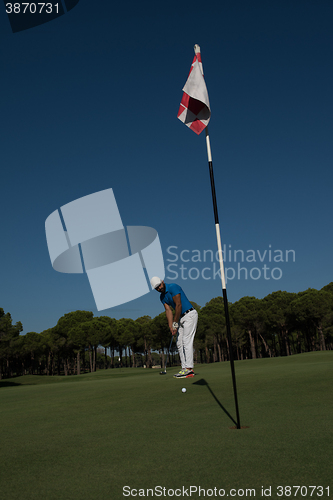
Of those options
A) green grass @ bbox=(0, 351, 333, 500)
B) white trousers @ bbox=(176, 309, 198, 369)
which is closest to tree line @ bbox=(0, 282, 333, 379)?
white trousers @ bbox=(176, 309, 198, 369)

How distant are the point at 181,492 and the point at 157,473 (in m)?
0.41

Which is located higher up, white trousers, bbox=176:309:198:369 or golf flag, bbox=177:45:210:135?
golf flag, bbox=177:45:210:135

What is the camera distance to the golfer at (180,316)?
9269mm

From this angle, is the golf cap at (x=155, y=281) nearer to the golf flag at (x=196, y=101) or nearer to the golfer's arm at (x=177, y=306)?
the golfer's arm at (x=177, y=306)

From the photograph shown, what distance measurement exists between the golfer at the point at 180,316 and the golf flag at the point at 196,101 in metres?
4.04

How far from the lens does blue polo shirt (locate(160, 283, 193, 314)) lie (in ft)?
30.8

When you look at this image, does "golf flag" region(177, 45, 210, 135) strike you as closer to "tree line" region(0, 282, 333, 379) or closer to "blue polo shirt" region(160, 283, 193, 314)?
"blue polo shirt" region(160, 283, 193, 314)

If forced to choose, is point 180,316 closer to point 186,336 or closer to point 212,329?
point 186,336

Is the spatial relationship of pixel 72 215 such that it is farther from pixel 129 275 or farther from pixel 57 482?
pixel 57 482

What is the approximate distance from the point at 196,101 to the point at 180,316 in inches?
210

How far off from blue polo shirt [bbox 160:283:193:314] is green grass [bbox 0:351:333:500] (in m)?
2.84

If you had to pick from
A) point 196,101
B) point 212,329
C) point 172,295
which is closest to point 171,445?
point 172,295

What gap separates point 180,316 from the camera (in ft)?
31.0

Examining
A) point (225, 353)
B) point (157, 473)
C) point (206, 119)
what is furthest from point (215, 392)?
point (225, 353)
